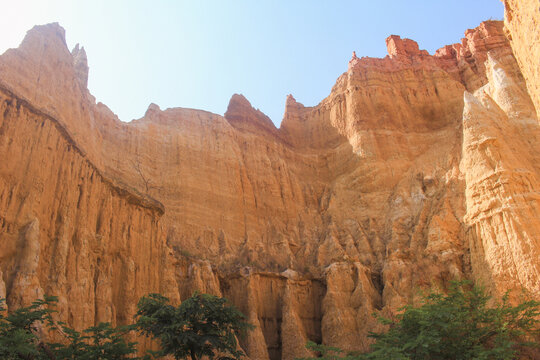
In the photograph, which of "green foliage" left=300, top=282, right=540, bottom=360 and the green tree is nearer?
"green foliage" left=300, top=282, right=540, bottom=360

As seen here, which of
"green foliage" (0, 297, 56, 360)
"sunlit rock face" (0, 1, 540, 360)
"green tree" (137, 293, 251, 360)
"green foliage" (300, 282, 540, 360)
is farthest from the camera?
"sunlit rock face" (0, 1, 540, 360)

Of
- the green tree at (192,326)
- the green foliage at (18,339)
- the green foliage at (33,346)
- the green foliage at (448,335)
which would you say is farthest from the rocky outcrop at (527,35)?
the green foliage at (18,339)

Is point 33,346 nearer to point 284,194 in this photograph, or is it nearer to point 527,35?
point 527,35

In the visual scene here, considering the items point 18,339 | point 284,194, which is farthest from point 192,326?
point 284,194

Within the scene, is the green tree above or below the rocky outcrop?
below

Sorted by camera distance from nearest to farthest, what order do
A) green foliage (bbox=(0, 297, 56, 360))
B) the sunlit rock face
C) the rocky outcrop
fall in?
the rocky outcrop
green foliage (bbox=(0, 297, 56, 360))
the sunlit rock face

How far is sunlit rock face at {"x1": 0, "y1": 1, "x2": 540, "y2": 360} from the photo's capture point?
21.8 meters

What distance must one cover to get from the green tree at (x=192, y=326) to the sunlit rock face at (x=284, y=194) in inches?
207

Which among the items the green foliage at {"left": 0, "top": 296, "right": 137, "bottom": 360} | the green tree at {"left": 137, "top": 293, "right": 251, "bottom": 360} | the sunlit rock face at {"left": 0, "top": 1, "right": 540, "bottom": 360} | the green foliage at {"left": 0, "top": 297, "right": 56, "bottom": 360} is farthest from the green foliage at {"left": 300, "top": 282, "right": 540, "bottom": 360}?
the green foliage at {"left": 0, "top": 297, "right": 56, "bottom": 360}

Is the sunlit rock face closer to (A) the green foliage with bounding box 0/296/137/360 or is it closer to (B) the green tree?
(A) the green foliage with bounding box 0/296/137/360

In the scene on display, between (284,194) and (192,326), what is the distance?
88.0 ft

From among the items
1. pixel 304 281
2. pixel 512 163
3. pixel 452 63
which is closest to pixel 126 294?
pixel 304 281

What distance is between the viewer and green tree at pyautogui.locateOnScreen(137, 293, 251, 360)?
51.5 ft

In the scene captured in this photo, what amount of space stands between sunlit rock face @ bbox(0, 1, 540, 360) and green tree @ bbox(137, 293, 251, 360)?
17.2 feet
